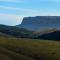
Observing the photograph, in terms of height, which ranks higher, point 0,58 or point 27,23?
point 0,58

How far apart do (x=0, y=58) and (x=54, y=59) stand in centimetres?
429

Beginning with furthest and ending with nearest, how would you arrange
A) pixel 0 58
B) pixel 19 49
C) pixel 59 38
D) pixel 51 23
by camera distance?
pixel 51 23 < pixel 59 38 < pixel 19 49 < pixel 0 58

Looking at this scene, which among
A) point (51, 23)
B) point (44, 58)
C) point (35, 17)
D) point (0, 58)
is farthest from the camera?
point (35, 17)

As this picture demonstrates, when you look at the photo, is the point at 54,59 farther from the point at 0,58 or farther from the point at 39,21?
the point at 39,21

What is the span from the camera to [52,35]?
31.9 metres

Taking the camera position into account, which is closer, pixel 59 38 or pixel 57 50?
pixel 57 50

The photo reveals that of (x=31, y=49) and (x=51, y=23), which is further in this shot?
(x=51, y=23)

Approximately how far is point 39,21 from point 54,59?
33580 mm

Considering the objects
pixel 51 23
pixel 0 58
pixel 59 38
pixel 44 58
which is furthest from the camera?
pixel 51 23

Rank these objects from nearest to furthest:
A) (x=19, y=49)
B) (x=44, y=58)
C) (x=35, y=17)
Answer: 1. (x=44, y=58)
2. (x=19, y=49)
3. (x=35, y=17)

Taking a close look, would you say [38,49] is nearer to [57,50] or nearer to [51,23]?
[57,50]

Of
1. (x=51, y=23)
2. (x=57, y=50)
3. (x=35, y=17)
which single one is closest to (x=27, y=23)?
(x=35, y=17)

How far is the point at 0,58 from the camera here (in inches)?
551

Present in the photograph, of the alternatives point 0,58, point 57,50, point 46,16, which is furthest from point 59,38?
point 46,16
